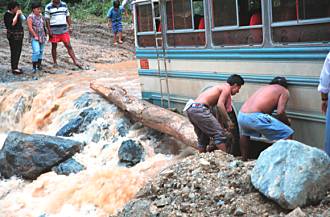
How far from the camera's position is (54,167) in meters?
9.28

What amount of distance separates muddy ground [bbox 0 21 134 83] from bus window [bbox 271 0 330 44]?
891 cm

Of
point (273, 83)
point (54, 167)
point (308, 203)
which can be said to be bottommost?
point (54, 167)

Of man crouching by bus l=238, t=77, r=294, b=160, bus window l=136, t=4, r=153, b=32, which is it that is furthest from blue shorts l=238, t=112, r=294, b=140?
bus window l=136, t=4, r=153, b=32

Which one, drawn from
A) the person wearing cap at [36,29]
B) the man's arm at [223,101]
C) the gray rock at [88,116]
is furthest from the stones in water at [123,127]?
the person wearing cap at [36,29]

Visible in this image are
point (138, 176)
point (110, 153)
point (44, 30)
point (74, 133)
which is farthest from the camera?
point (44, 30)

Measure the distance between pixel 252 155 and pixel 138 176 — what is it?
68.9 inches

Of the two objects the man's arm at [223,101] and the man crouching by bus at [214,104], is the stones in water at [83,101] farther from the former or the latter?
the man's arm at [223,101]

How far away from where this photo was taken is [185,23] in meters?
8.46

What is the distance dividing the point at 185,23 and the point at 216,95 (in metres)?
1.81

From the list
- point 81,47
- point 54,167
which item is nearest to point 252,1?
point 54,167

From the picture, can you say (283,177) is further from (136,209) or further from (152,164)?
(152,164)

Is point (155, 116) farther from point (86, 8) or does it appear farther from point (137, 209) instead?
point (86, 8)

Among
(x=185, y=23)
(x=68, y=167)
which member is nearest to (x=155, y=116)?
(x=185, y=23)

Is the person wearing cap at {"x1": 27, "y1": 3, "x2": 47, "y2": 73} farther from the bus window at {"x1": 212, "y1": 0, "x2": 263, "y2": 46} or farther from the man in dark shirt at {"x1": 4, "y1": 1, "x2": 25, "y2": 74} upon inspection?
the bus window at {"x1": 212, "y1": 0, "x2": 263, "y2": 46}
